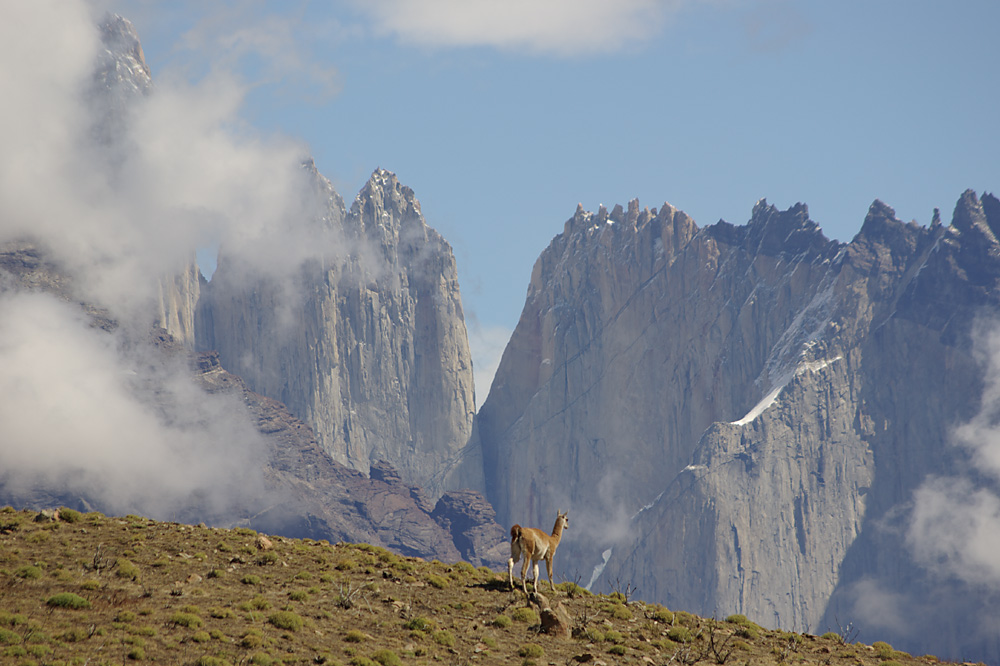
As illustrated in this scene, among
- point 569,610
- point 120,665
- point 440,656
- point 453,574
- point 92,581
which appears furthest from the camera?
point 453,574

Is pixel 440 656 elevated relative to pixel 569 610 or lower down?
lower down

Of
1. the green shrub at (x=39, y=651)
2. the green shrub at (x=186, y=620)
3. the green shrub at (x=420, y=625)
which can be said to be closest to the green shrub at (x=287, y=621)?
the green shrub at (x=186, y=620)

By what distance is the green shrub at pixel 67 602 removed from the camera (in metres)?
37.5

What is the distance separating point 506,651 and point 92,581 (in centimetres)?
1610

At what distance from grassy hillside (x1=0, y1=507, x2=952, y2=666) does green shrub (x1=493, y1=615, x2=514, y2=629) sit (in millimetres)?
76

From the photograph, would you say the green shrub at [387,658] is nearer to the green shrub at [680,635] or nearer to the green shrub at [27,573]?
the green shrub at [680,635]

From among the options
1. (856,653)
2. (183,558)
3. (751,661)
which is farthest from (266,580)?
(856,653)

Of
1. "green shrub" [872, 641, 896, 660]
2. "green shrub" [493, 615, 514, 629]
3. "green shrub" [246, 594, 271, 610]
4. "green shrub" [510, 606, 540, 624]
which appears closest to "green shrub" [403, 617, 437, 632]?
"green shrub" [493, 615, 514, 629]

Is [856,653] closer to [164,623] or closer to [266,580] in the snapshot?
[266,580]

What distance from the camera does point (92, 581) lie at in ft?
131

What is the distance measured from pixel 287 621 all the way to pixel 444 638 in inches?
225

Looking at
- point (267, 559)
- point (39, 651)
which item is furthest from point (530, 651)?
point (39, 651)

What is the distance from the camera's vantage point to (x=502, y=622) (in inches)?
1567

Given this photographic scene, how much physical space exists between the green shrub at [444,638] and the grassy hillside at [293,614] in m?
0.06
